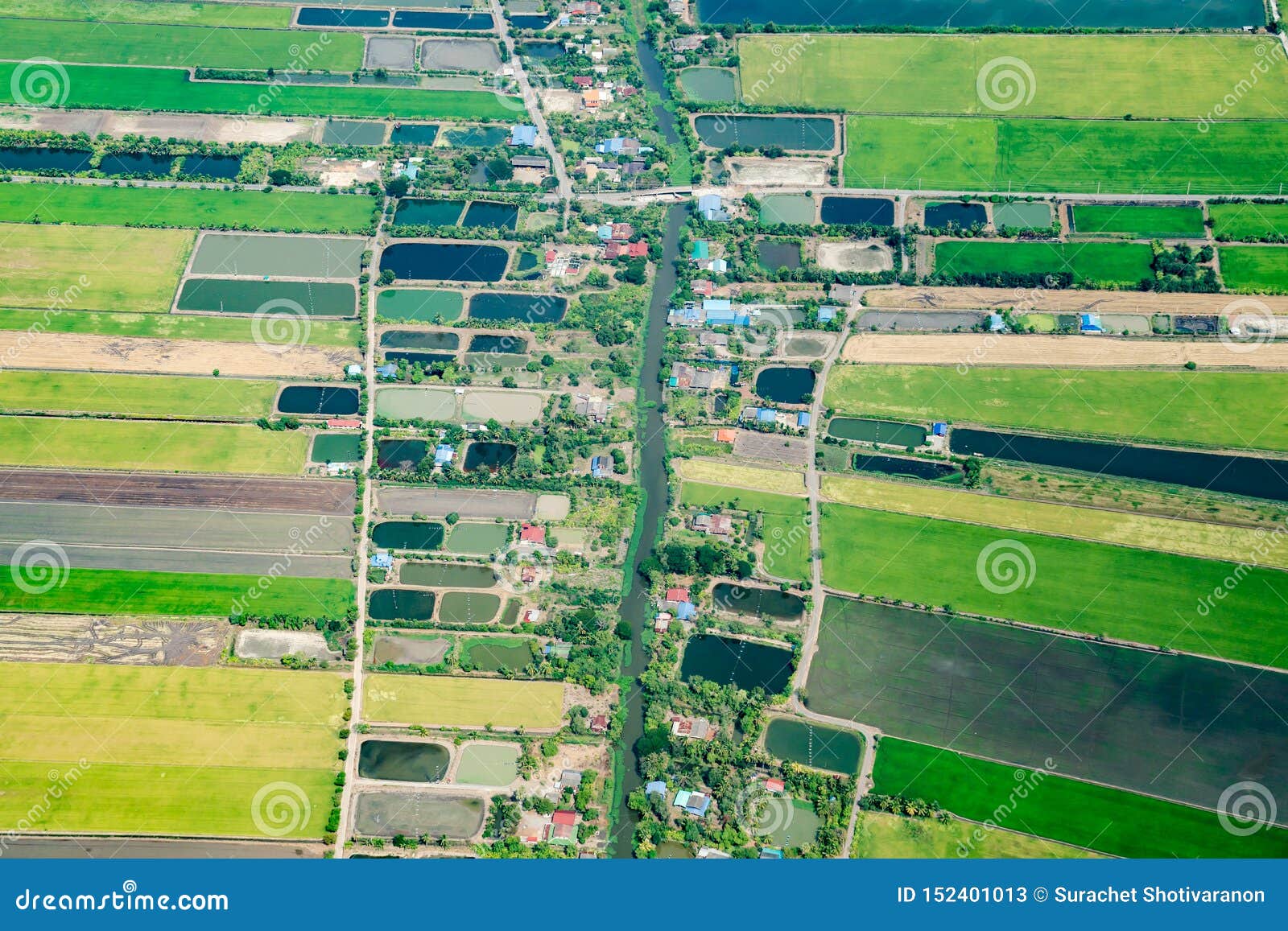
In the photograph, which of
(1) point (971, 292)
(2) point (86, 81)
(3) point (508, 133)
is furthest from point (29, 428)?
(1) point (971, 292)

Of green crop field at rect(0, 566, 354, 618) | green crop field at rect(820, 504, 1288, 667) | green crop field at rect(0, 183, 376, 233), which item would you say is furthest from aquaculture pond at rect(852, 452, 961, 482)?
green crop field at rect(0, 183, 376, 233)

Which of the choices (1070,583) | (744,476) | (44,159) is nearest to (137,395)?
(44,159)

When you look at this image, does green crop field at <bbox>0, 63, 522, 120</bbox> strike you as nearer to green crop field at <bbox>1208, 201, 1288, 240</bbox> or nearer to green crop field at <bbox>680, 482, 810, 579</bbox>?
green crop field at <bbox>680, 482, 810, 579</bbox>

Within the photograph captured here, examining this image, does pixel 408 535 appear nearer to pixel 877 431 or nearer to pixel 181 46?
pixel 877 431

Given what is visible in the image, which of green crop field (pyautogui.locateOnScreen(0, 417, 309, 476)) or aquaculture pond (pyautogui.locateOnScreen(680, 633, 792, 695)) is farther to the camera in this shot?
green crop field (pyautogui.locateOnScreen(0, 417, 309, 476))

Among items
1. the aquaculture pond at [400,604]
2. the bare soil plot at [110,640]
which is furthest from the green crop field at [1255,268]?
the bare soil plot at [110,640]

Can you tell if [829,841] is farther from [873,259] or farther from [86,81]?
[86,81]
